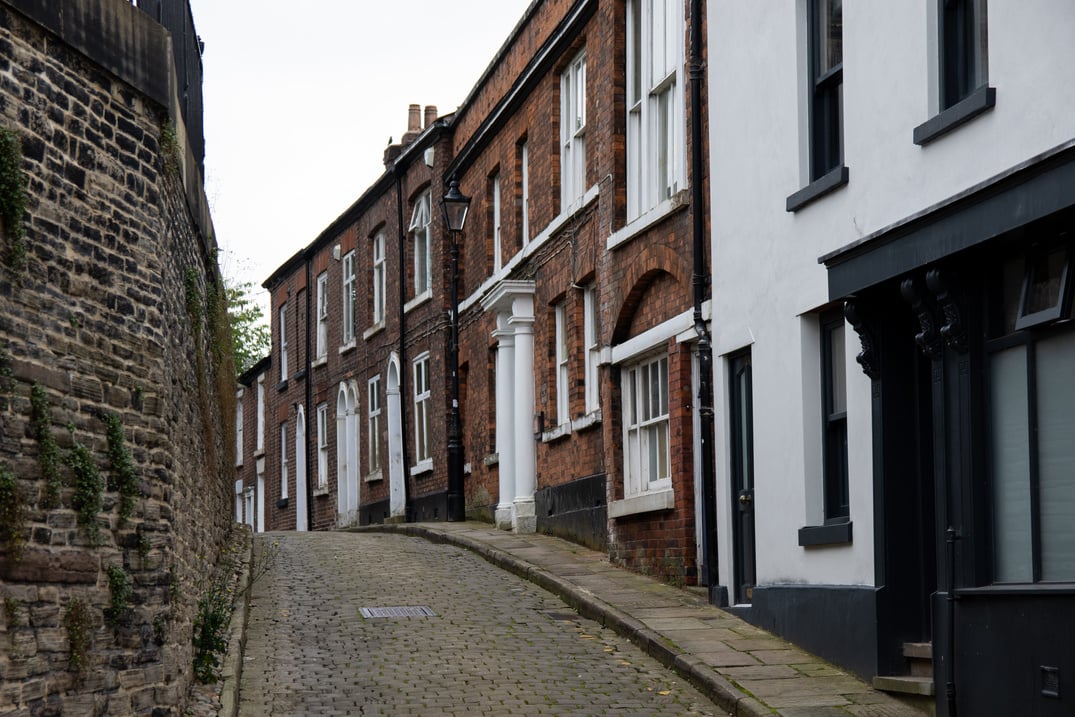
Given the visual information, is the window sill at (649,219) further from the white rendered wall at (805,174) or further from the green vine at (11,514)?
the green vine at (11,514)

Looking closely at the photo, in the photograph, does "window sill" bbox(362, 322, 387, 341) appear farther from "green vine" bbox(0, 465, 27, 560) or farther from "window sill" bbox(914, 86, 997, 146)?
"green vine" bbox(0, 465, 27, 560)

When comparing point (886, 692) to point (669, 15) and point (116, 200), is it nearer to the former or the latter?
point (116, 200)

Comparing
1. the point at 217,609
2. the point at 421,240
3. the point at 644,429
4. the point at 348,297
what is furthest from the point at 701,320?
the point at 348,297

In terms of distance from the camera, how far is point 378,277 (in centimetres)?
3070

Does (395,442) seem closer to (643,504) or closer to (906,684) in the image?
(643,504)

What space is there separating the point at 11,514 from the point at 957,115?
6329mm

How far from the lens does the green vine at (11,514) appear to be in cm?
824

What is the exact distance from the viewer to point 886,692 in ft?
34.7

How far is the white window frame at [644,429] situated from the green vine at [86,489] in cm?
718

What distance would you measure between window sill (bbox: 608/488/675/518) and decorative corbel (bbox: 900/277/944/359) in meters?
5.35

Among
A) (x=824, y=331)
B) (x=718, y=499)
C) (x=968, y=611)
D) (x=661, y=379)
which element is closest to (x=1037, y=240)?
(x=968, y=611)

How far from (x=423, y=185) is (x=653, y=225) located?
1217cm

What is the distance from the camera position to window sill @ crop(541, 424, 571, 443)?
19.3 metres

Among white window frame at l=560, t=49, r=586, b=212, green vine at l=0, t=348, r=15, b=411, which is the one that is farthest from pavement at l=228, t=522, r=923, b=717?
white window frame at l=560, t=49, r=586, b=212
